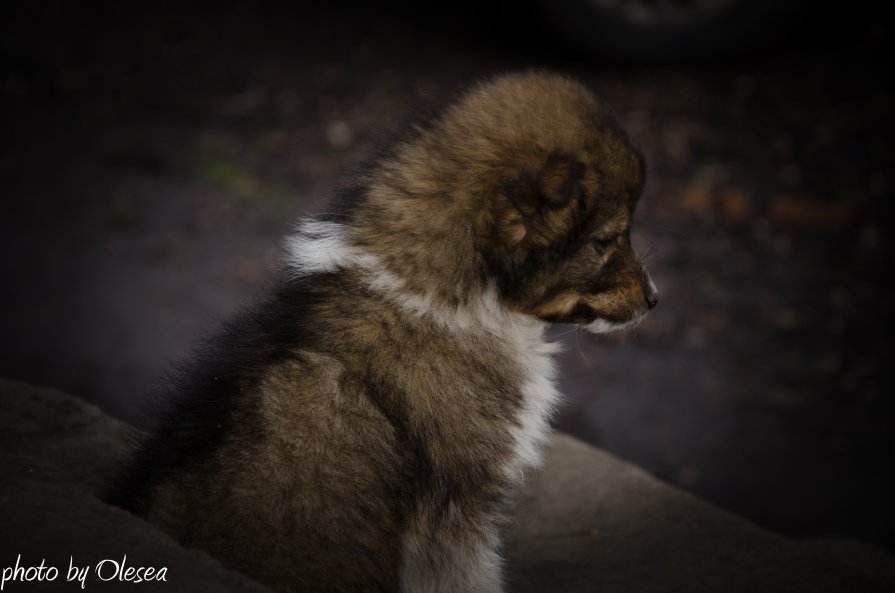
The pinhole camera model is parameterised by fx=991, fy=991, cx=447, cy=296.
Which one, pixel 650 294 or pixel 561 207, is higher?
pixel 561 207

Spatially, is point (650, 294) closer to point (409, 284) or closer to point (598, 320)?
point (598, 320)

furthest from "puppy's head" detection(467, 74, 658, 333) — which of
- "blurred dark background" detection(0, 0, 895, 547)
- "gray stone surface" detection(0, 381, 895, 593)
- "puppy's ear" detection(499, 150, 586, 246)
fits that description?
"gray stone surface" detection(0, 381, 895, 593)

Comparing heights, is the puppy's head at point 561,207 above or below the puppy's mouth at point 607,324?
above

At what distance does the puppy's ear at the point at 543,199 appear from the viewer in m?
3.14

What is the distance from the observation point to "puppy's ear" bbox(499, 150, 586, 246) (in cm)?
314

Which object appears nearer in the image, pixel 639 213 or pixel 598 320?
pixel 598 320

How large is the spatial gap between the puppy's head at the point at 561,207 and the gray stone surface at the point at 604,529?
103 cm

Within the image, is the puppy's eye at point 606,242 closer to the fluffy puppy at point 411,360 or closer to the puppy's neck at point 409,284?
the fluffy puppy at point 411,360

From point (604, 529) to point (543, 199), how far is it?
1654 mm

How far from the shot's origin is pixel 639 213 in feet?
25.5

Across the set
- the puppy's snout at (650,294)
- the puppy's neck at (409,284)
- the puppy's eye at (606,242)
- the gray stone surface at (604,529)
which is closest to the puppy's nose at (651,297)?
the puppy's snout at (650,294)

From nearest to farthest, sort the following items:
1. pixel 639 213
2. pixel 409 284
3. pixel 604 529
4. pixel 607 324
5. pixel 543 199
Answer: pixel 543 199 → pixel 409 284 → pixel 607 324 → pixel 604 529 → pixel 639 213

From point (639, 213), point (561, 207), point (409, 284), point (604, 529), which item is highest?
point (561, 207)

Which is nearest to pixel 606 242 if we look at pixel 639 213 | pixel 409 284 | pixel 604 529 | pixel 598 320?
pixel 598 320
